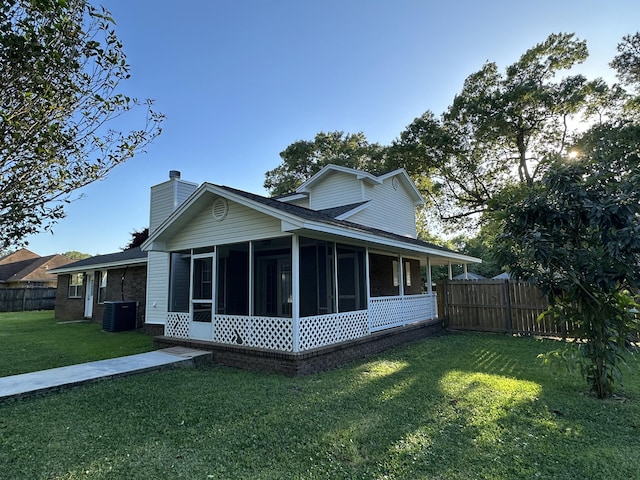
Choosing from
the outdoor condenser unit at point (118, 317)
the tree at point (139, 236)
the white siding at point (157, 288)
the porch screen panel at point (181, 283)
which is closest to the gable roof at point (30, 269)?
the tree at point (139, 236)

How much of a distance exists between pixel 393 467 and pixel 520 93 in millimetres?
21893

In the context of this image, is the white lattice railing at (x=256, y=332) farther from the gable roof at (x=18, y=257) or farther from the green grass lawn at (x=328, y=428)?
the gable roof at (x=18, y=257)

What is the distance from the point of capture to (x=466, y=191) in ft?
77.1

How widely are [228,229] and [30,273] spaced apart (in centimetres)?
3047

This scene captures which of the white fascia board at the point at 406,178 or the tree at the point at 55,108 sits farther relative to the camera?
the white fascia board at the point at 406,178

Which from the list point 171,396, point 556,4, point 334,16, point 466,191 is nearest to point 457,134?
point 466,191

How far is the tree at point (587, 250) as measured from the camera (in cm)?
464

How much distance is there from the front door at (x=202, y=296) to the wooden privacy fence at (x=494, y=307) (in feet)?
27.4

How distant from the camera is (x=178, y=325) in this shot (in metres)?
9.31

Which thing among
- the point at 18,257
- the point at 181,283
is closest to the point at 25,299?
the point at 18,257

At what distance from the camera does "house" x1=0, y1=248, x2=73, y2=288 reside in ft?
94.5

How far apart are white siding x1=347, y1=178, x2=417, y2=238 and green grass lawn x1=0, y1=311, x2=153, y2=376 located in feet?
26.0

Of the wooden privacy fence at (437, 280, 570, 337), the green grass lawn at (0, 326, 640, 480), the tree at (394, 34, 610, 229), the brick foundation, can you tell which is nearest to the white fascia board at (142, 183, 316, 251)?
the brick foundation

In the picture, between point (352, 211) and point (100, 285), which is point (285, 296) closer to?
point (352, 211)
